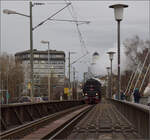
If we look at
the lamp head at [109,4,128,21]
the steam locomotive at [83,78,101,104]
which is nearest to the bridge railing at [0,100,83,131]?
the lamp head at [109,4,128,21]

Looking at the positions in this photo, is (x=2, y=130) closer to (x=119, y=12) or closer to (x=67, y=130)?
(x=67, y=130)

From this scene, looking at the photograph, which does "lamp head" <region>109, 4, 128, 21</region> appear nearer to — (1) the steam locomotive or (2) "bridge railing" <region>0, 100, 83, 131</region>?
(2) "bridge railing" <region>0, 100, 83, 131</region>

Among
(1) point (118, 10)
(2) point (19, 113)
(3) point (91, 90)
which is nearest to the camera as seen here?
(2) point (19, 113)

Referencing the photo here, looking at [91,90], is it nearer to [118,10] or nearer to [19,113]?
[118,10]

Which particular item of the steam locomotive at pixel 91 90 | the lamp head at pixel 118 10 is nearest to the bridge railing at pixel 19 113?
the lamp head at pixel 118 10

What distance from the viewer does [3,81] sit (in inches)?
3127

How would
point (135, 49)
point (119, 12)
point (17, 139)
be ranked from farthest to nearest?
point (135, 49) → point (119, 12) → point (17, 139)

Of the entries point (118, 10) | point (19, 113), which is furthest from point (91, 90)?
point (19, 113)

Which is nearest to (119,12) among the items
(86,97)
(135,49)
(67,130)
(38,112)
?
(38,112)

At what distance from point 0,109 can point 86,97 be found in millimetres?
41543

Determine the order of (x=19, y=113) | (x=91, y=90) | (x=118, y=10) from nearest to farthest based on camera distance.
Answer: (x=19, y=113)
(x=118, y=10)
(x=91, y=90)

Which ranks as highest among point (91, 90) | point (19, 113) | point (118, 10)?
point (118, 10)

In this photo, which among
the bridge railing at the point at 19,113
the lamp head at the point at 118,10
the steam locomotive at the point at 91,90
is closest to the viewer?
the bridge railing at the point at 19,113

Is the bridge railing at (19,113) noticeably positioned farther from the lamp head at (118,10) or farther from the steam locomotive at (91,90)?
the steam locomotive at (91,90)
